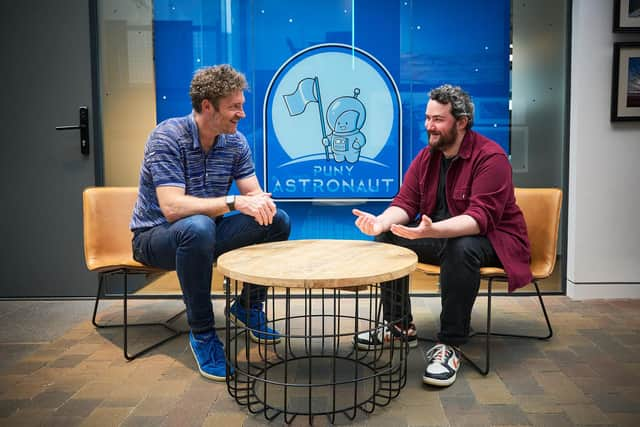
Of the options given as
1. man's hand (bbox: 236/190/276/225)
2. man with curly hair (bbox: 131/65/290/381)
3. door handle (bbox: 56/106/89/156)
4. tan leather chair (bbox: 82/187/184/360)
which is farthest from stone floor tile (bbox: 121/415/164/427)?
door handle (bbox: 56/106/89/156)

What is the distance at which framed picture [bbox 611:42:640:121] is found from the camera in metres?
3.59

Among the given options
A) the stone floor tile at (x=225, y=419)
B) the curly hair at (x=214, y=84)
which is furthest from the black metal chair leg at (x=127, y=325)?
the curly hair at (x=214, y=84)

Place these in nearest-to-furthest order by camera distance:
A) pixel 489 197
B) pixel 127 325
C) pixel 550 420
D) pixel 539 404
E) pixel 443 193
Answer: pixel 550 420, pixel 539 404, pixel 489 197, pixel 443 193, pixel 127 325

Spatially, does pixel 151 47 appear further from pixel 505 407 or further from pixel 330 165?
pixel 505 407

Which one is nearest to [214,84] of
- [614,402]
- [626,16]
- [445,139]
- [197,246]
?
[197,246]

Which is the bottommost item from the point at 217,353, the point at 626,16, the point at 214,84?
the point at 217,353

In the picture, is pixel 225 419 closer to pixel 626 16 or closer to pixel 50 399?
pixel 50 399

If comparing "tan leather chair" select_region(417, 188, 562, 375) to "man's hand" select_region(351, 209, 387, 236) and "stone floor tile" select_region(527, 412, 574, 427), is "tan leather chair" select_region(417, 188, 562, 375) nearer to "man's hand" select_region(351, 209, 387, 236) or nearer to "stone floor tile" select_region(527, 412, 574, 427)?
"man's hand" select_region(351, 209, 387, 236)

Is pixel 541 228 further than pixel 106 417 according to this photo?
Yes

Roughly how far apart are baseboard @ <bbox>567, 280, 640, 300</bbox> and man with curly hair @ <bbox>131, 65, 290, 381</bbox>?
208cm

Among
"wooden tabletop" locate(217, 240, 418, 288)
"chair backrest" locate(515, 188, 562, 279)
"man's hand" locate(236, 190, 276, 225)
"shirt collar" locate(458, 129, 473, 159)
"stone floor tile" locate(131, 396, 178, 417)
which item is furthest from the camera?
"chair backrest" locate(515, 188, 562, 279)

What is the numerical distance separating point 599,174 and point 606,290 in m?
0.74

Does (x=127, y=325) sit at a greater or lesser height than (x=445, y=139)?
lesser

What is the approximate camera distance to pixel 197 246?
2.39 metres
